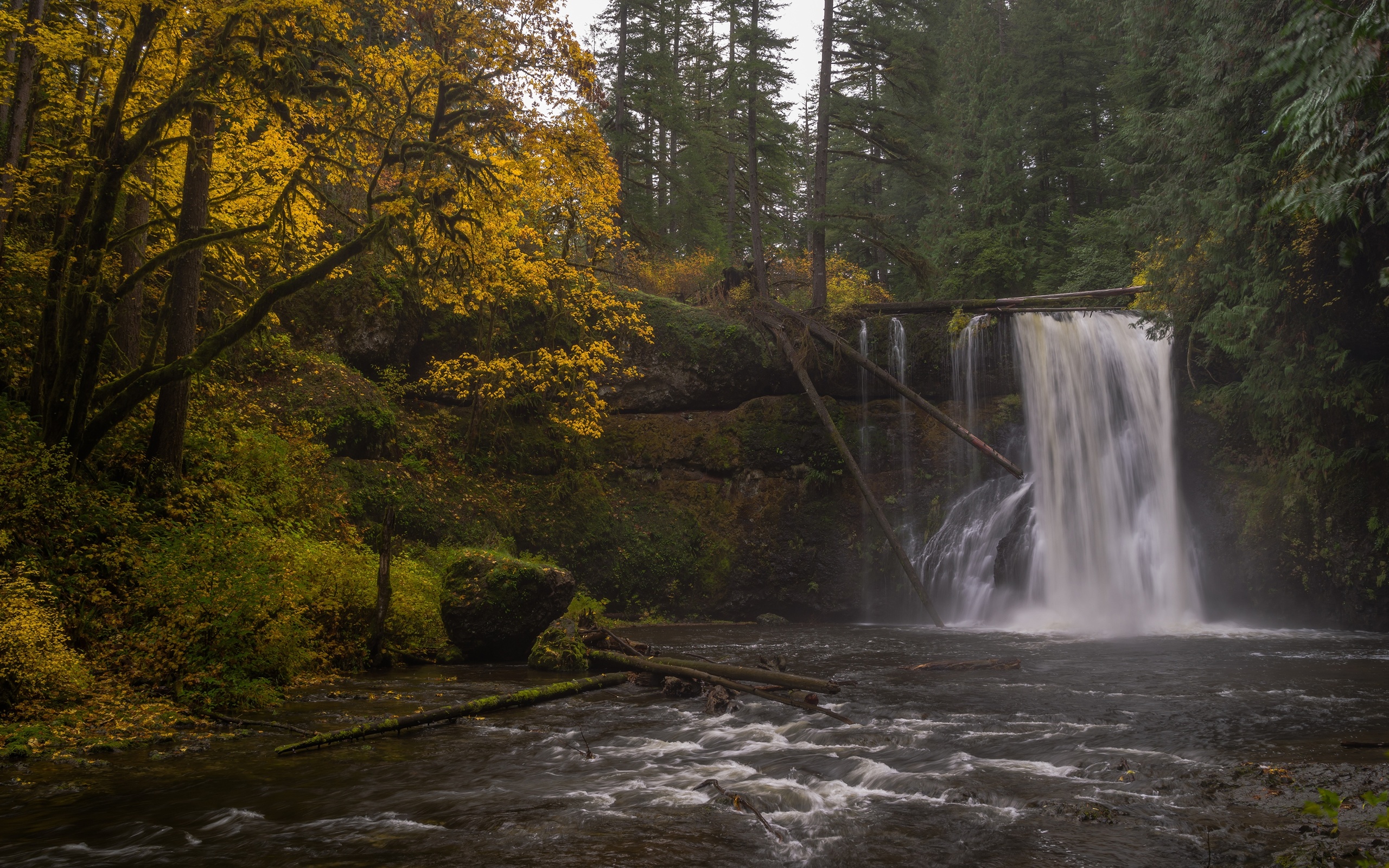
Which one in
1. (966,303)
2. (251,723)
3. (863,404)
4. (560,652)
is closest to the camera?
(251,723)

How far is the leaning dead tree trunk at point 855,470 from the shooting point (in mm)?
16516

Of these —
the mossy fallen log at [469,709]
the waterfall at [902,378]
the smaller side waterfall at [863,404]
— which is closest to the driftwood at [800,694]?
the mossy fallen log at [469,709]

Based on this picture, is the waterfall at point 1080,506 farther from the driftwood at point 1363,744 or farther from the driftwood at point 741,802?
the driftwood at point 741,802

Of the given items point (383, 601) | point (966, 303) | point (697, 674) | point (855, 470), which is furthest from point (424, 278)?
point (966, 303)

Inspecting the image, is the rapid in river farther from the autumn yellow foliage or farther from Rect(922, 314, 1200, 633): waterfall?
Rect(922, 314, 1200, 633): waterfall

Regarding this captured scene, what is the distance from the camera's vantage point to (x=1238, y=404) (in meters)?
15.9

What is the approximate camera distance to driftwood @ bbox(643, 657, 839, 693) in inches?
338

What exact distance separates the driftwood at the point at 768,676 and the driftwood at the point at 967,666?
84.1 inches

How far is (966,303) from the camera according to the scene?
20.1 meters

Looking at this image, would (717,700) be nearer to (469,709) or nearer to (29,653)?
(469,709)

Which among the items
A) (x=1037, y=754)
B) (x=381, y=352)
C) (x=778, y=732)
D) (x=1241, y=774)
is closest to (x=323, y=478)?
(x=381, y=352)

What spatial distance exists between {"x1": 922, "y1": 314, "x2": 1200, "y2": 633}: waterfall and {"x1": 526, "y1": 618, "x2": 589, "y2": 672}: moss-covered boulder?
10.0m

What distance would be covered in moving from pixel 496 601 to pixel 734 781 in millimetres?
5656

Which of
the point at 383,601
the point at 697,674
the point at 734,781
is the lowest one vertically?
the point at 734,781
